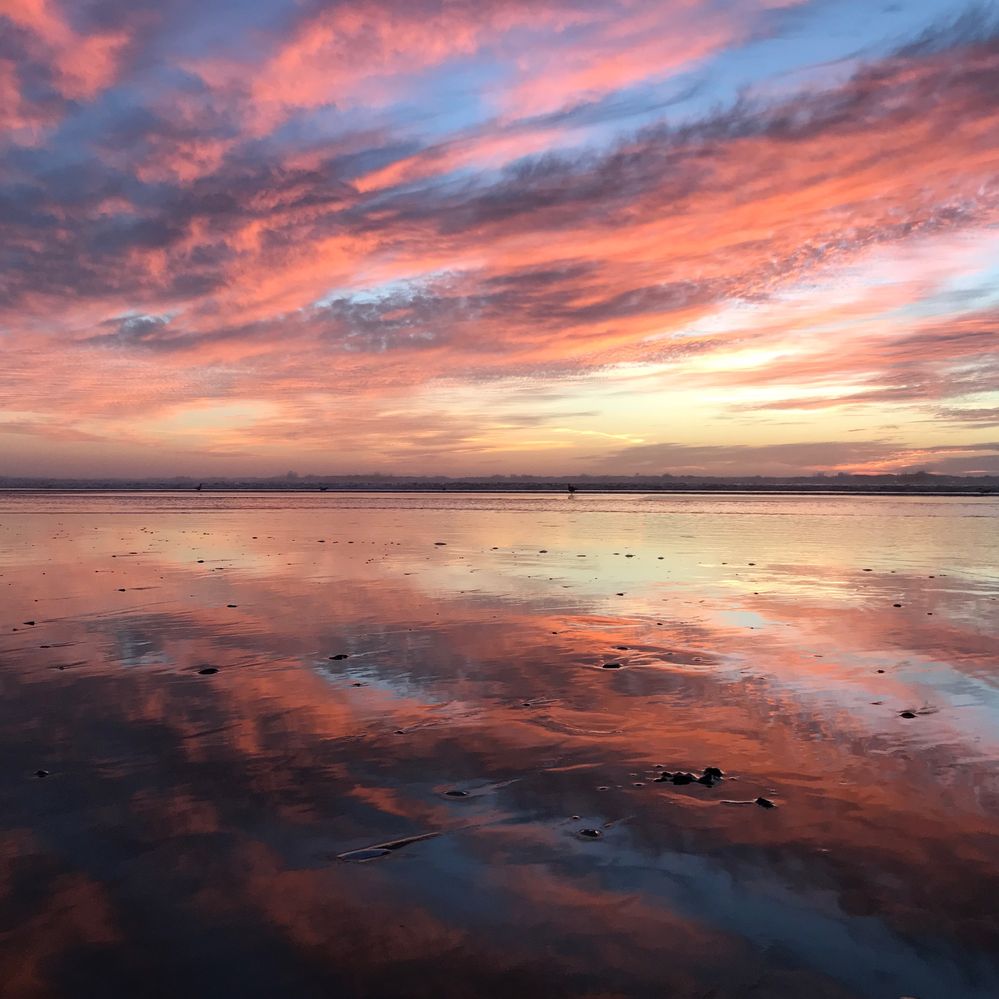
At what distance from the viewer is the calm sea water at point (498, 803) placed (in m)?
4.11

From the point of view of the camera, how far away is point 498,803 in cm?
605

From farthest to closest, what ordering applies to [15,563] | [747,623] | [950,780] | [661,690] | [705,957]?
[15,563] → [747,623] → [661,690] → [950,780] → [705,957]

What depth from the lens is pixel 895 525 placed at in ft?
135

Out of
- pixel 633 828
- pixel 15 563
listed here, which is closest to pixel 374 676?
pixel 633 828

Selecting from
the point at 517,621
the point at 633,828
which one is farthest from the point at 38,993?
the point at 517,621

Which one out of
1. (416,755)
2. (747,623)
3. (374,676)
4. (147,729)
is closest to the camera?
(416,755)

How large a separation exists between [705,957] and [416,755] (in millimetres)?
3481

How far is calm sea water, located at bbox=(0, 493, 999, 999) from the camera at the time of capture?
13.5 feet

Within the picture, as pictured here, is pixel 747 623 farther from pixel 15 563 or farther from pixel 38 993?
pixel 15 563

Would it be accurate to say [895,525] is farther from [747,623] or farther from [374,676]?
[374,676]

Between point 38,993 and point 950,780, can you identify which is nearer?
point 38,993

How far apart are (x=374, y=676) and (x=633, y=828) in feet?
16.1

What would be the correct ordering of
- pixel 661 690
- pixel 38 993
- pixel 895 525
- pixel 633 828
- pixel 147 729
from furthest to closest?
pixel 895 525
pixel 661 690
pixel 147 729
pixel 633 828
pixel 38 993

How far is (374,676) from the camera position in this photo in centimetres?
980
